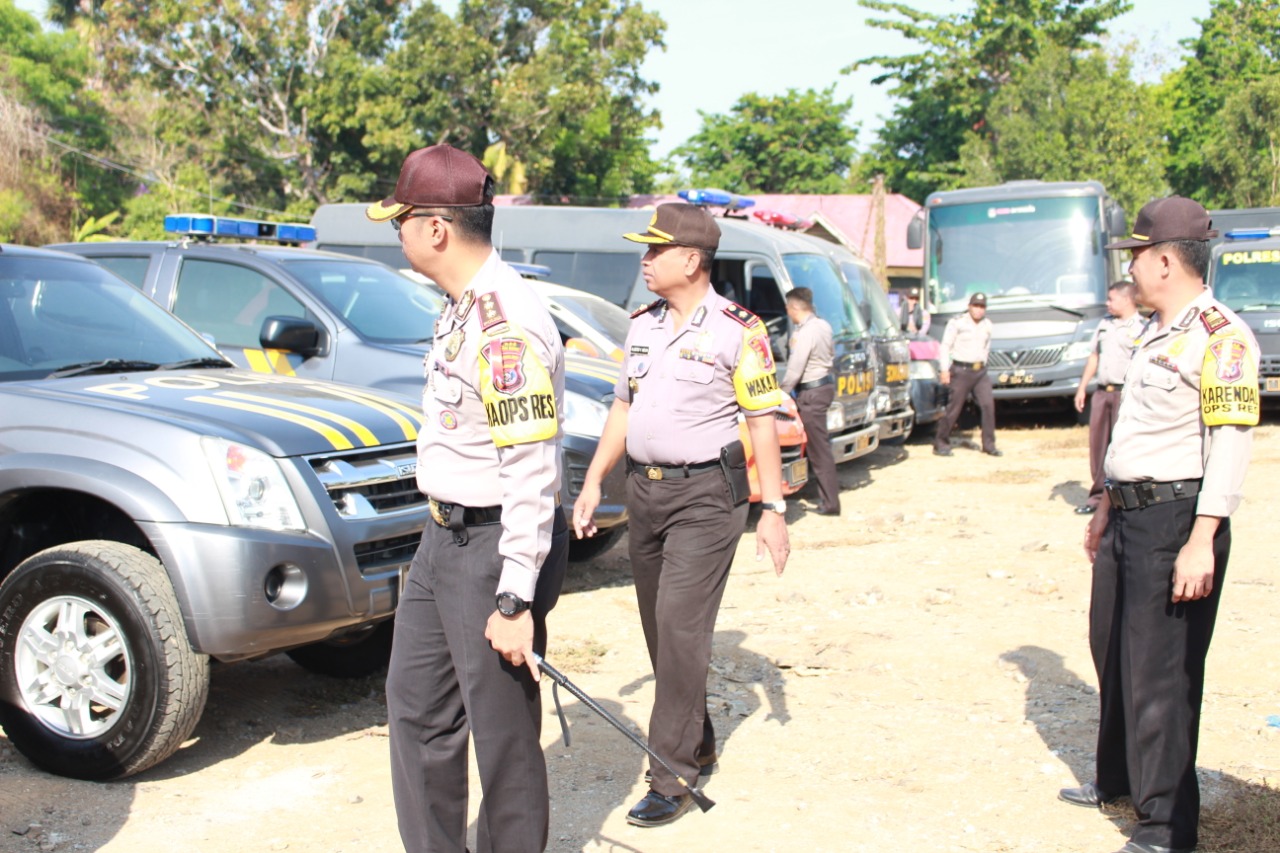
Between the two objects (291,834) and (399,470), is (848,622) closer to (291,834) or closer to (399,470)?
(399,470)

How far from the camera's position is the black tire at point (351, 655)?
543 centimetres

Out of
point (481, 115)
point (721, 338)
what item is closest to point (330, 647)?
point (721, 338)

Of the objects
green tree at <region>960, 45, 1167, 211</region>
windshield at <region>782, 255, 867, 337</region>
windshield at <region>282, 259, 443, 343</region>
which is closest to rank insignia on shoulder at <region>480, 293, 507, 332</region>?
windshield at <region>282, 259, 443, 343</region>

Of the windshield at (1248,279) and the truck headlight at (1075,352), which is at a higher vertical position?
the windshield at (1248,279)

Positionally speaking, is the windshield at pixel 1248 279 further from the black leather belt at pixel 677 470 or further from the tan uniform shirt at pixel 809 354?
the black leather belt at pixel 677 470

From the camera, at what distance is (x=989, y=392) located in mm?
13938

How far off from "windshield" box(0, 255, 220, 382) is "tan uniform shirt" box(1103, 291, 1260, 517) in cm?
377

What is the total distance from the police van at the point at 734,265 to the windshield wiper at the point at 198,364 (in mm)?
6056

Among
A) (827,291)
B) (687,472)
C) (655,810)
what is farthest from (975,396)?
(655,810)

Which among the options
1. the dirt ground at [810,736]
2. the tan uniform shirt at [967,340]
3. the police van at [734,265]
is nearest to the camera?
the dirt ground at [810,736]

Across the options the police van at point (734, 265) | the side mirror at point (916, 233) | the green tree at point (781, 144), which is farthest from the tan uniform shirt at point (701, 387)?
the green tree at point (781, 144)

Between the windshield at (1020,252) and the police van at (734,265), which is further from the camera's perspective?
the windshield at (1020,252)

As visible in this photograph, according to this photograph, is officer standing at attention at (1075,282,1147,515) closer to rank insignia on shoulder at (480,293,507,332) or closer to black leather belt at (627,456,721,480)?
black leather belt at (627,456,721,480)

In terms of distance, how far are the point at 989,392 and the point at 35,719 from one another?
37.1 feet
